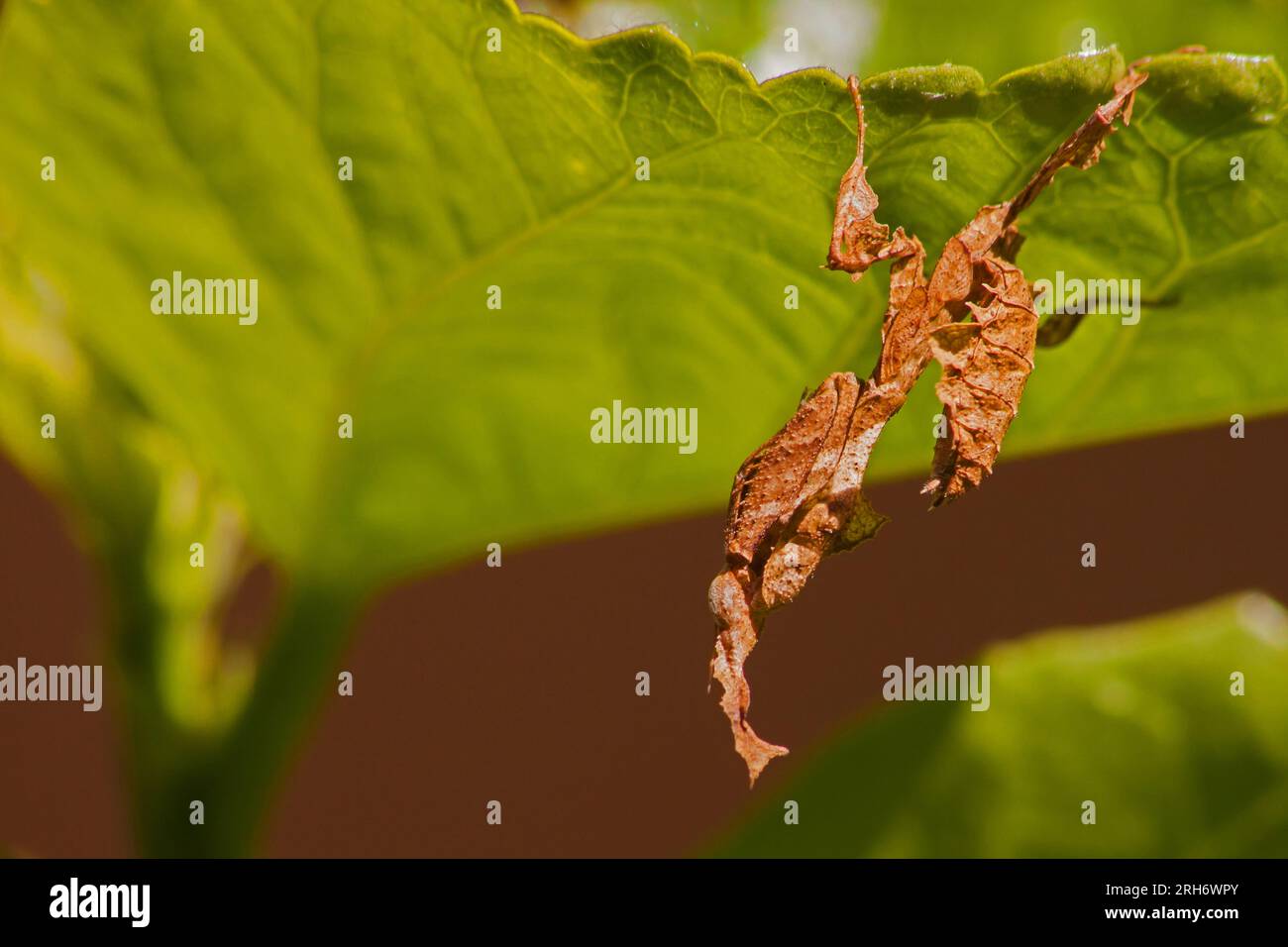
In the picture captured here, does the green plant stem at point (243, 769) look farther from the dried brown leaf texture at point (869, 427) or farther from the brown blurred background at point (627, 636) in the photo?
the brown blurred background at point (627, 636)

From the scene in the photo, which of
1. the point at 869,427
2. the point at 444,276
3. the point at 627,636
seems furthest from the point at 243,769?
the point at 627,636

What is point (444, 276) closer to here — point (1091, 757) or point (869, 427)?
point (869, 427)

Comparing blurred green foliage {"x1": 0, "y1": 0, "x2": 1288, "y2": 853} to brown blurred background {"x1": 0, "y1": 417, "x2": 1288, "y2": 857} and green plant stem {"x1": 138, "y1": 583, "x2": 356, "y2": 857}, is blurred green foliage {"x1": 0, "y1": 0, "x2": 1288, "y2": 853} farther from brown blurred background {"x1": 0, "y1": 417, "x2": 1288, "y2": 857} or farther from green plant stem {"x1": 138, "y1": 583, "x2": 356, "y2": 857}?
brown blurred background {"x1": 0, "y1": 417, "x2": 1288, "y2": 857}

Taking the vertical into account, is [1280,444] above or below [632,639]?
above

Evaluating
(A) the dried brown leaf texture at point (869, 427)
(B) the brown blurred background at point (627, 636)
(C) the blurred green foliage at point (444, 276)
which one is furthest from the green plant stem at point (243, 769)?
(B) the brown blurred background at point (627, 636)

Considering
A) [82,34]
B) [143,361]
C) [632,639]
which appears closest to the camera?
Result: [82,34]
